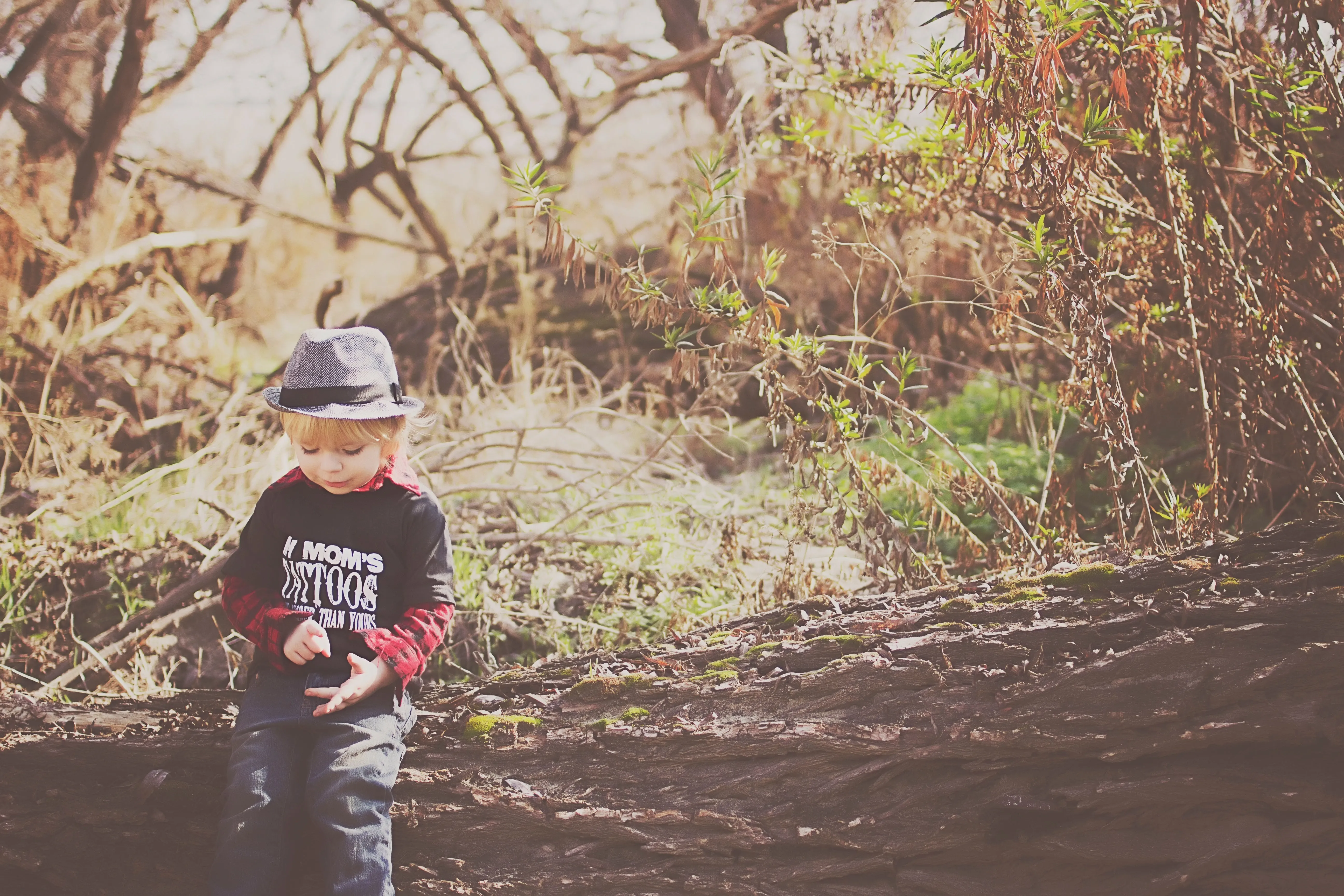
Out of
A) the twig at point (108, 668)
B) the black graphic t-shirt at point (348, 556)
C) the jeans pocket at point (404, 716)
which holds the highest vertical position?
the black graphic t-shirt at point (348, 556)

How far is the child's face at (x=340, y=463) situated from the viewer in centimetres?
237

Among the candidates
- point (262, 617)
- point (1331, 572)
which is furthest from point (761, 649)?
point (1331, 572)

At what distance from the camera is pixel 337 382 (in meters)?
2.36

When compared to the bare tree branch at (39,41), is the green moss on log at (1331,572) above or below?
below

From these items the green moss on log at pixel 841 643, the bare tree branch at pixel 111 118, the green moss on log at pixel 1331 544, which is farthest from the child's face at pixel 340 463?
the bare tree branch at pixel 111 118

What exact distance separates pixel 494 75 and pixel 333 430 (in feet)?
20.4

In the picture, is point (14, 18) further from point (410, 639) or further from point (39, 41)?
point (410, 639)

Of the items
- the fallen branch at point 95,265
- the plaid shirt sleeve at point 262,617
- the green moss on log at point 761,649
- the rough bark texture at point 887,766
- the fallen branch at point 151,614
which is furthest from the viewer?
the fallen branch at point 95,265

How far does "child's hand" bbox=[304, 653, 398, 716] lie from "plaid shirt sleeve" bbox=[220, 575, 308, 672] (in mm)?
144

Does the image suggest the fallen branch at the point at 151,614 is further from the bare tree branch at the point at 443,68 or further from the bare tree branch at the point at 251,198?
the bare tree branch at the point at 251,198

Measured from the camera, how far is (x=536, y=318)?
7652mm

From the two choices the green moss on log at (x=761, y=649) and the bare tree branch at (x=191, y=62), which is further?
the bare tree branch at (x=191, y=62)

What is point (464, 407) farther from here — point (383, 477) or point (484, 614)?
point (383, 477)

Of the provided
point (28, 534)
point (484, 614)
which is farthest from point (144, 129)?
point (484, 614)
